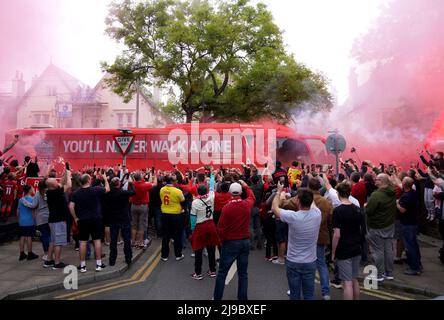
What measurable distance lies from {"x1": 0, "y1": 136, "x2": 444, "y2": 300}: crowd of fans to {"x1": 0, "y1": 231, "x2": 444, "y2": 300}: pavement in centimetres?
26

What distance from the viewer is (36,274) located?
21.7 feet

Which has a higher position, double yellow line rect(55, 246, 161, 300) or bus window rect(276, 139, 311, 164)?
bus window rect(276, 139, 311, 164)

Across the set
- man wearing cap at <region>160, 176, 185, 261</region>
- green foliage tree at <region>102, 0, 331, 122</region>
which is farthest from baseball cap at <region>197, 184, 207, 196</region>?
green foliage tree at <region>102, 0, 331, 122</region>

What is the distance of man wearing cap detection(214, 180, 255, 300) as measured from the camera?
16.2ft

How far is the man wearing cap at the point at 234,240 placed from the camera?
494cm

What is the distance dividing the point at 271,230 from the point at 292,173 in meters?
3.75

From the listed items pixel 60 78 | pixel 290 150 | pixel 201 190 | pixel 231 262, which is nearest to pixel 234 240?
pixel 231 262

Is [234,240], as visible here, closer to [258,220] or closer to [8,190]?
[258,220]

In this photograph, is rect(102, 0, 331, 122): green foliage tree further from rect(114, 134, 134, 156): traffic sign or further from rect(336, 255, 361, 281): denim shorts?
rect(336, 255, 361, 281): denim shorts

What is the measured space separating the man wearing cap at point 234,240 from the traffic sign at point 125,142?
7.02m

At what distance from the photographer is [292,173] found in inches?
447

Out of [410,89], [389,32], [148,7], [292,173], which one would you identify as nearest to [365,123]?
[410,89]

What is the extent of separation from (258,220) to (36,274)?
5.04 m
